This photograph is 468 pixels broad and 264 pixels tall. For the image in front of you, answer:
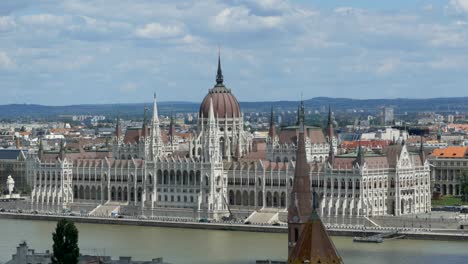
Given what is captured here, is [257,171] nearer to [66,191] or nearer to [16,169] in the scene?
[66,191]

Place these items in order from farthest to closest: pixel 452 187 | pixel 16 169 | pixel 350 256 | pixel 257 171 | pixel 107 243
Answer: pixel 16 169 → pixel 452 187 → pixel 257 171 → pixel 107 243 → pixel 350 256

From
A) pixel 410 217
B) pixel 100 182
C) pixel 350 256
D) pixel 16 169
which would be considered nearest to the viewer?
pixel 350 256

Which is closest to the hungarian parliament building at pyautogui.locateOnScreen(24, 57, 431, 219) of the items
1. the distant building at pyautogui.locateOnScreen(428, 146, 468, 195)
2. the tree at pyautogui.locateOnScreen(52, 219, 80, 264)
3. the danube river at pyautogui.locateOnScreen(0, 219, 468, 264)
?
the danube river at pyautogui.locateOnScreen(0, 219, 468, 264)

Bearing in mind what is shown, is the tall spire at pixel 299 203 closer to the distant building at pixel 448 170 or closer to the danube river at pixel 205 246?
the danube river at pixel 205 246

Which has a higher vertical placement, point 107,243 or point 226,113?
point 226,113

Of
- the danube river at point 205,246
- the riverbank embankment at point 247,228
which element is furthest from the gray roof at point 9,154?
the danube river at point 205,246

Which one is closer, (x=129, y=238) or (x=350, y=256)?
(x=350, y=256)

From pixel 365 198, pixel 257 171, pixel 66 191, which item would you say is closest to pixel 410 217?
pixel 365 198
